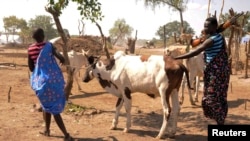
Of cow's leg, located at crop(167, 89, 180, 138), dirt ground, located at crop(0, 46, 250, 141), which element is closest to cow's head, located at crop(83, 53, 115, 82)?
dirt ground, located at crop(0, 46, 250, 141)

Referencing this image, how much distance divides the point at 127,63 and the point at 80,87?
281 inches

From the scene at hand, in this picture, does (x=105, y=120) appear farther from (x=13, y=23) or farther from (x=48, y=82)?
(x=13, y=23)

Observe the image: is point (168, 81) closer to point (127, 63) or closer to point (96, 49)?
point (127, 63)

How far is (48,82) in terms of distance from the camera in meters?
5.69

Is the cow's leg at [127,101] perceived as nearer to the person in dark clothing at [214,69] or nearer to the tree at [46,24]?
the person in dark clothing at [214,69]

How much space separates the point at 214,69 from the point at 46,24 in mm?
66377

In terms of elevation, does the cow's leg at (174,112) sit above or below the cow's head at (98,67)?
below

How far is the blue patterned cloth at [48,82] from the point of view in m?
5.70

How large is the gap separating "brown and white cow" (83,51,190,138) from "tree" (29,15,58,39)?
191 ft

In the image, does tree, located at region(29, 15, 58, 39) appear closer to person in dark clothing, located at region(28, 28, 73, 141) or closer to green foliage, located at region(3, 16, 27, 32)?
green foliage, located at region(3, 16, 27, 32)

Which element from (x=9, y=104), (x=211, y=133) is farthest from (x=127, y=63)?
(x=9, y=104)

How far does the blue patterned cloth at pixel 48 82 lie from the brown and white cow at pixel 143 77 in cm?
162

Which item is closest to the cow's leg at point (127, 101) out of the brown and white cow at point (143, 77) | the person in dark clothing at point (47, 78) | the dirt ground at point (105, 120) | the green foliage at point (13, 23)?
the brown and white cow at point (143, 77)

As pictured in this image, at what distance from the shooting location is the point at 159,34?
277 feet
